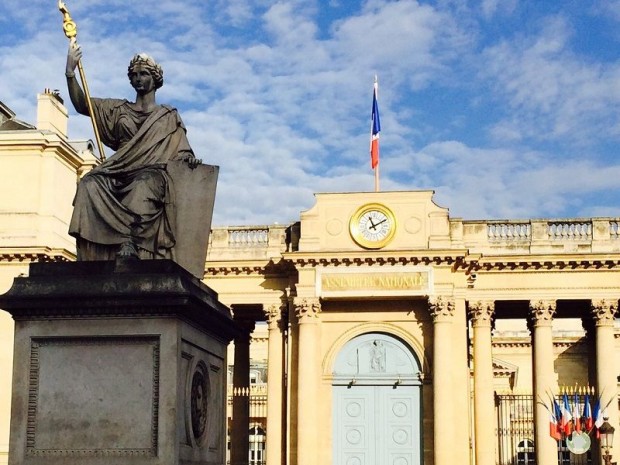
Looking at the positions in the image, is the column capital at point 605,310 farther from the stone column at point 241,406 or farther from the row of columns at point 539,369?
the stone column at point 241,406

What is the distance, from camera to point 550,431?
140 ft

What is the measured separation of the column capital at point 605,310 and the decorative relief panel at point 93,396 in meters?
37.1

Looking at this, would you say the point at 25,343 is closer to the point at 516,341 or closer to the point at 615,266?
the point at 615,266

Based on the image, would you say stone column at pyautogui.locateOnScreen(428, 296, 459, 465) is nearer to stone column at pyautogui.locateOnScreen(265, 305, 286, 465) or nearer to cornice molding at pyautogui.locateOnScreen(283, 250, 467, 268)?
cornice molding at pyautogui.locateOnScreen(283, 250, 467, 268)

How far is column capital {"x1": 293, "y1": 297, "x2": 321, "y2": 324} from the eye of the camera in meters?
44.1

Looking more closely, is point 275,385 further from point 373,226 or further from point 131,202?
point 131,202

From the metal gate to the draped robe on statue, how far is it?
3804 centimetres

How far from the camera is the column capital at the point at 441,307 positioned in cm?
4294

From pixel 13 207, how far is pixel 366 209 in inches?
572

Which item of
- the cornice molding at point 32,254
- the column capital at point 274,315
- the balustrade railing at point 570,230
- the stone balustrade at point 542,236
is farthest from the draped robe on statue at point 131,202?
the balustrade railing at point 570,230

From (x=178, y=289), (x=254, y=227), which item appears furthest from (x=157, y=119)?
(x=254, y=227)

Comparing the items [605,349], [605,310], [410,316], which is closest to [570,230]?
[605,310]

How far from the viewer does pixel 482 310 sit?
4494 centimetres

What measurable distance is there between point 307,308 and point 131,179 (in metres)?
34.0
